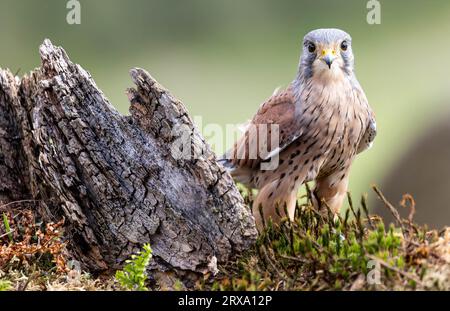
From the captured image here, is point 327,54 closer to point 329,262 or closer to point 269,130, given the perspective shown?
point 269,130

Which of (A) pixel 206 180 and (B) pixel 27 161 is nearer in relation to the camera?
(A) pixel 206 180

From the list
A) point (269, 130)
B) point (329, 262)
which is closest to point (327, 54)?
point (269, 130)

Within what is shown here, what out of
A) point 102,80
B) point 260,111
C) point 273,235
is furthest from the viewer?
point 102,80

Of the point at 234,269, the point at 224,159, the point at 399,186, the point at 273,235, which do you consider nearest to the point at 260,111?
the point at 224,159

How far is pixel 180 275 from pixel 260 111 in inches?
63.4

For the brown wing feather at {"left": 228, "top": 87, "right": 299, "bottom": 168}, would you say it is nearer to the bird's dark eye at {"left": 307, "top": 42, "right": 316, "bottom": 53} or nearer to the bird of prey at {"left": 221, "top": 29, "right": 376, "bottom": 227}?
the bird of prey at {"left": 221, "top": 29, "right": 376, "bottom": 227}

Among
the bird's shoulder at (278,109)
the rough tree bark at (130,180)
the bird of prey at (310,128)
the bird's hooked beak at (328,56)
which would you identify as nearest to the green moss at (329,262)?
the rough tree bark at (130,180)

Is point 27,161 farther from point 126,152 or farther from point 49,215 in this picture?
point 126,152

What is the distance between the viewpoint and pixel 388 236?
3.46 m

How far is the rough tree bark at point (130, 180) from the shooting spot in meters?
3.78

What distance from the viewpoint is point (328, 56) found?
463 centimetres

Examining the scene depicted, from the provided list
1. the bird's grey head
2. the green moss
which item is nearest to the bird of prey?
the bird's grey head

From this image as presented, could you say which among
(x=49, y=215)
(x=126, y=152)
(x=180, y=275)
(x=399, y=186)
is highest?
(x=126, y=152)

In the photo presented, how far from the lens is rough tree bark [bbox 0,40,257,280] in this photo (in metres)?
3.78
